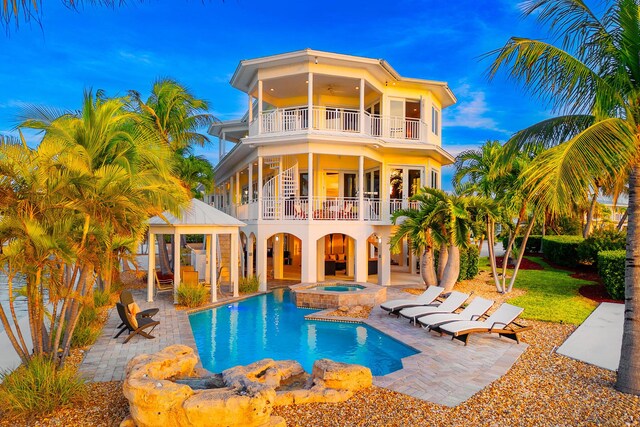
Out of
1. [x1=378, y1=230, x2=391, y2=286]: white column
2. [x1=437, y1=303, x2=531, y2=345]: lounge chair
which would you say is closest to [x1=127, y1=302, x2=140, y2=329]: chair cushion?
[x1=437, y1=303, x2=531, y2=345]: lounge chair

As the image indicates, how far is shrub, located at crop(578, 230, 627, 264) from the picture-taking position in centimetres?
1867

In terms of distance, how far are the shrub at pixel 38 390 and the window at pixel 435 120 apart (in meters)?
20.0

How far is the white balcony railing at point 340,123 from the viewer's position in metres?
18.5

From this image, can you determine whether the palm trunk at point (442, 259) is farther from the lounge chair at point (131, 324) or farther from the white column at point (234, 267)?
the lounge chair at point (131, 324)

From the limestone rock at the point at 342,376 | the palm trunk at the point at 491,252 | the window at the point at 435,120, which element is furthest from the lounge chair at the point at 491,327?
the window at the point at 435,120

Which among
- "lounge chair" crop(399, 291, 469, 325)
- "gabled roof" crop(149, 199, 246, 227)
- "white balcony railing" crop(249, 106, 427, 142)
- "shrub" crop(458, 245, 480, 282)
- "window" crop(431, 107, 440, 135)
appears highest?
"window" crop(431, 107, 440, 135)

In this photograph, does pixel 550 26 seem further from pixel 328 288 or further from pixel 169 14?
pixel 328 288

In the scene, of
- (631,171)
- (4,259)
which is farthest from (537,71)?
(4,259)

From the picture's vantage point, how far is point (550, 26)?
688cm

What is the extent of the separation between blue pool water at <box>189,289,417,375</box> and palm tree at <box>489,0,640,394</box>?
4809mm

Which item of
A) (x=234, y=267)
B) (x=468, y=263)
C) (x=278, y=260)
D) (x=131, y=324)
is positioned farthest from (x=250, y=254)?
(x=468, y=263)

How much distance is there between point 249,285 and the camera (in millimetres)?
17359

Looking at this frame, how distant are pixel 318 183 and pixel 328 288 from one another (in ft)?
22.3

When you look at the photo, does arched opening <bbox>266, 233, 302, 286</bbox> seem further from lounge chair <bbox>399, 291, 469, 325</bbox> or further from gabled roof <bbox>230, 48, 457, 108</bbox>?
lounge chair <bbox>399, 291, 469, 325</bbox>
